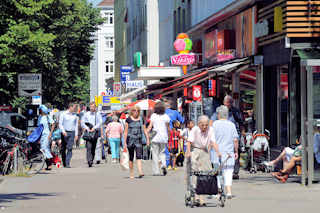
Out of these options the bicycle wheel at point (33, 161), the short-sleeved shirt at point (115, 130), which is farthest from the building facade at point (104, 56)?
the bicycle wheel at point (33, 161)

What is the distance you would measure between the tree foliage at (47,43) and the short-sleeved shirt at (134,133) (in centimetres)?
1095

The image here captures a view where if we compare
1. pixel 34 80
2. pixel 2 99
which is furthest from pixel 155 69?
pixel 34 80

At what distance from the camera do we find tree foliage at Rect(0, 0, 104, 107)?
30828 mm

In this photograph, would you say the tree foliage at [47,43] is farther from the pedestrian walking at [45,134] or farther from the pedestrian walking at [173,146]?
the pedestrian walking at [173,146]

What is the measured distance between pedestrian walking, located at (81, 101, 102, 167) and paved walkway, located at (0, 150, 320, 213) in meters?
3.60

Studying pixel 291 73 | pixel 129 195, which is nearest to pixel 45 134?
pixel 291 73

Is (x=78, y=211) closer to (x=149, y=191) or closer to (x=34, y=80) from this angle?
(x=149, y=191)

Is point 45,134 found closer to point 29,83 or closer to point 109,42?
point 29,83

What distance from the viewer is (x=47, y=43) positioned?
108 feet

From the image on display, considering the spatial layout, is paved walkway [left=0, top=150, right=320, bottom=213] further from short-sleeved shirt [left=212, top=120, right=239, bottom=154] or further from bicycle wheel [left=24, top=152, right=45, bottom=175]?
short-sleeved shirt [left=212, top=120, right=239, bottom=154]

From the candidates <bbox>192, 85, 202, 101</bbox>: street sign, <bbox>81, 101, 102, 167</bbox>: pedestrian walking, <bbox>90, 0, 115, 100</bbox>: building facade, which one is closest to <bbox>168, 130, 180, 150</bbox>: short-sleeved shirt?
<bbox>81, 101, 102, 167</bbox>: pedestrian walking

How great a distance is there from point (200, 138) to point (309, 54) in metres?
4.78

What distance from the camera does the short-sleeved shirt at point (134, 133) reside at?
19.2m

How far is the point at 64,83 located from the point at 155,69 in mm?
6219
